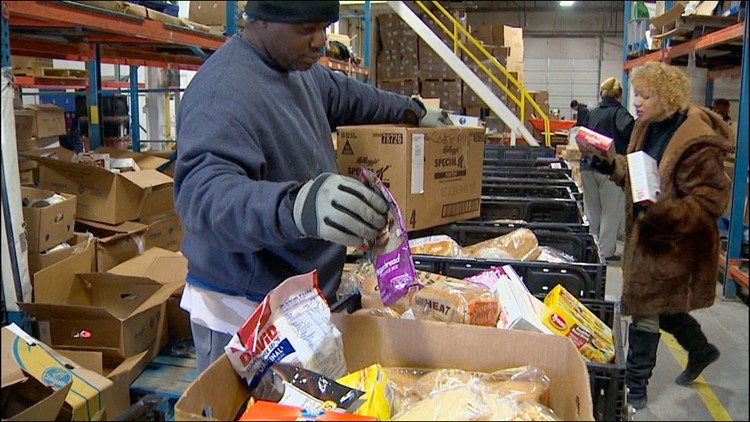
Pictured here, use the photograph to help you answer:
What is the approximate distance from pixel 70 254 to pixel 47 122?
1.28m

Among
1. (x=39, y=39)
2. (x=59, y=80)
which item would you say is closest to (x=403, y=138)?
(x=39, y=39)

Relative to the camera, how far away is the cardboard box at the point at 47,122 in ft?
12.3

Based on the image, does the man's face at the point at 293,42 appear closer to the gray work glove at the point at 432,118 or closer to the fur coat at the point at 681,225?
the gray work glove at the point at 432,118

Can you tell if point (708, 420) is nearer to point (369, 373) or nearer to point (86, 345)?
point (369, 373)

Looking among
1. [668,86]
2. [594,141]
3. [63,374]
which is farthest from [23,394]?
[668,86]

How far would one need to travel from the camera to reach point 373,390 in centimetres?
100

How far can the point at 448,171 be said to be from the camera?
2.35m

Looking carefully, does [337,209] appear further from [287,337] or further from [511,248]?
[511,248]

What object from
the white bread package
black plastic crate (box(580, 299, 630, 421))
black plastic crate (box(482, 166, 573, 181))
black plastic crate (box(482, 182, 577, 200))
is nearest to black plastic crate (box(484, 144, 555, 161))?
black plastic crate (box(482, 166, 573, 181))

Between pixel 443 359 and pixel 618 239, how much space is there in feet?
16.9

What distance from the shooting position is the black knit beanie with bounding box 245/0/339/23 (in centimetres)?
136

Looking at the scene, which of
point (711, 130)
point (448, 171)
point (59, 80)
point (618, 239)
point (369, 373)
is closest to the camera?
point (369, 373)

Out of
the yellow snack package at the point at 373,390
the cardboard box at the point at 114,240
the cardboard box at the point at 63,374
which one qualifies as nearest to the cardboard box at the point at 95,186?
the cardboard box at the point at 114,240

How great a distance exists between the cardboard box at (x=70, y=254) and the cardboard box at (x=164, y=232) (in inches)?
19.3
